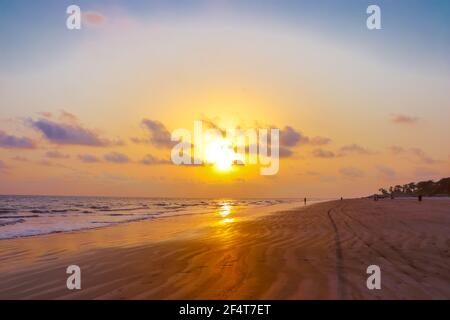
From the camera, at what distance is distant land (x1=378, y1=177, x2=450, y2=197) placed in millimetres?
112688

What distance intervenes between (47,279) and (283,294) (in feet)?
17.7

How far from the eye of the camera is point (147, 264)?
406 inches

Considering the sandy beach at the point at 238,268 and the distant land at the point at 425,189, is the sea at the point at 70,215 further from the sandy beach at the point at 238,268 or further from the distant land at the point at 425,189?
the distant land at the point at 425,189

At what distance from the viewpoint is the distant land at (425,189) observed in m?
113

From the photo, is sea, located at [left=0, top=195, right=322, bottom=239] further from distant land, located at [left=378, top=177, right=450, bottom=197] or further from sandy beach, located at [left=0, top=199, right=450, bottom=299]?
distant land, located at [left=378, top=177, right=450, bottom=197]

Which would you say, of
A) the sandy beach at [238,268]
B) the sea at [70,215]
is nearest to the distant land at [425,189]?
the sea at [70,215]

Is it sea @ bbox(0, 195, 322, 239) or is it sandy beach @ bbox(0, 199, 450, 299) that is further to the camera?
sea @ bbox(0, 195, 322, 239)

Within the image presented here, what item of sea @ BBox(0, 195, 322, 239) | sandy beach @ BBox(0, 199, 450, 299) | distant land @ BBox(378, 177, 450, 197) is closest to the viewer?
sandy beach @ BBox(0, 199, 450, 299)

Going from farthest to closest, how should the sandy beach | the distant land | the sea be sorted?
the distant land → the sea → the sandy beach

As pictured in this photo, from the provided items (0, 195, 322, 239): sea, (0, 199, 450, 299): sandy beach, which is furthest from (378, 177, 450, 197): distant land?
(0, 199, 450, 299): sandy beach

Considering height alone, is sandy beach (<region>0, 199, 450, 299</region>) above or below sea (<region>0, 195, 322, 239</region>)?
above
